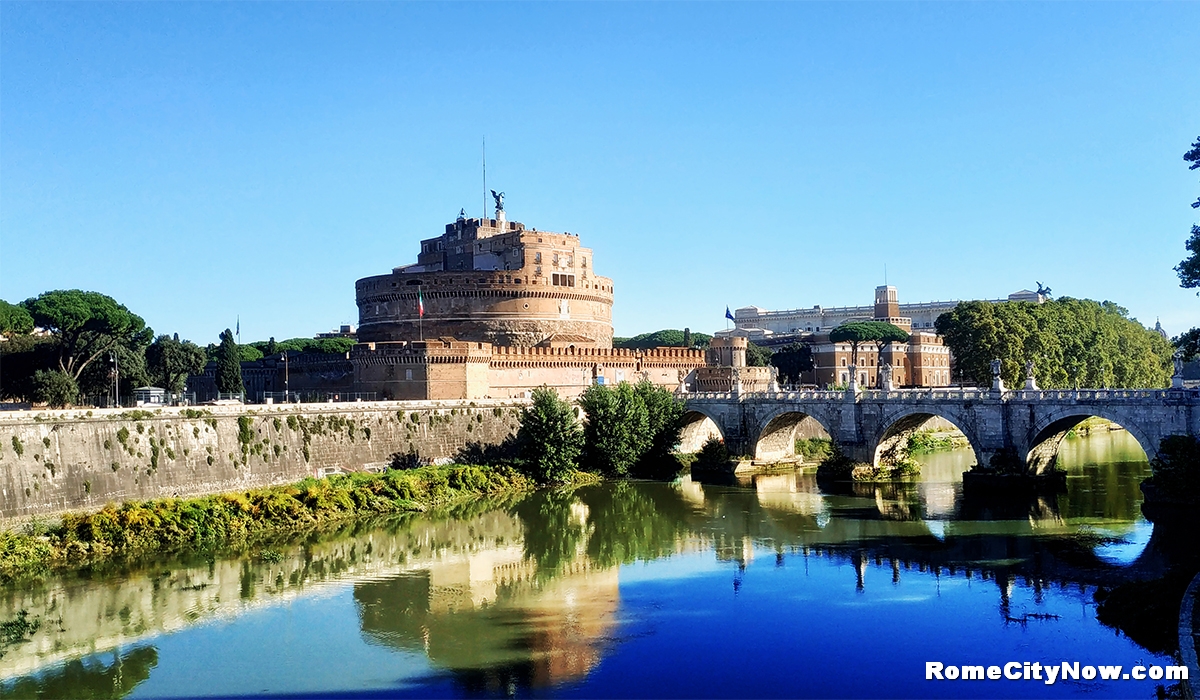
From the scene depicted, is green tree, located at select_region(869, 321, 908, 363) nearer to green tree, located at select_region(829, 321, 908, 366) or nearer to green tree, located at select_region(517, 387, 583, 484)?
green tree, located at select_region(829, 321, 908, 366)

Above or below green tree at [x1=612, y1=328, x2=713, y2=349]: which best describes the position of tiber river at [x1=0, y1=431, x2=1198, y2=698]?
below

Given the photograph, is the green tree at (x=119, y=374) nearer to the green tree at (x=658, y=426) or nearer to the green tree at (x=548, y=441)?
the green tree at (x=548, y=441)

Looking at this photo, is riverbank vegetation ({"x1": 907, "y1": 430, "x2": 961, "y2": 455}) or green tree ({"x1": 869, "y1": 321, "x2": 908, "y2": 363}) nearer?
riverbank vegetation ({"x1": 907, "y1": 430, "x2": 961, "y2": 455})

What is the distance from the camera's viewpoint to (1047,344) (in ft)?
208

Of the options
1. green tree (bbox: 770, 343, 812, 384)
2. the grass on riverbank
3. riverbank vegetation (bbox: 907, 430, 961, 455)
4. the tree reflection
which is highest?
green tree (bbox: 770, 343, 812, 384)

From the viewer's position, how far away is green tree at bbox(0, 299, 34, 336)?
2067 inches

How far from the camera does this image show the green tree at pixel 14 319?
172ft

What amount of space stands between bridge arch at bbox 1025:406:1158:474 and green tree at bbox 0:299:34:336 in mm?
48758

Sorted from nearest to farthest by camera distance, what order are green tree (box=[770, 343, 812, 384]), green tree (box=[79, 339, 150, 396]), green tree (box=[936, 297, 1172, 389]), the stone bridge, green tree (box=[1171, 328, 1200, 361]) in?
green tree (box=[1171, 328, 1200, 361]) < the stone bridge < green tree (box=[79, 339, 150, 396]) < green tree (box=[936, 297, 1172, 389]) < green tree (box=[770, 343, 812, 384])

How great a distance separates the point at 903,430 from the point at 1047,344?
1932 centimetres

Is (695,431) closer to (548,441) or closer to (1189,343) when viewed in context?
(548,441)

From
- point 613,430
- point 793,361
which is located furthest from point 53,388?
point 793,361

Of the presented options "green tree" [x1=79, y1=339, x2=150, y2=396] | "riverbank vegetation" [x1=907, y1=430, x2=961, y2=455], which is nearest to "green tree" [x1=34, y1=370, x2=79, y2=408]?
"green tree" [x1=79, y1=339, x2=150, y2=396]

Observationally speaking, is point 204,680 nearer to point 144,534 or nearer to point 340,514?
point 144,534
